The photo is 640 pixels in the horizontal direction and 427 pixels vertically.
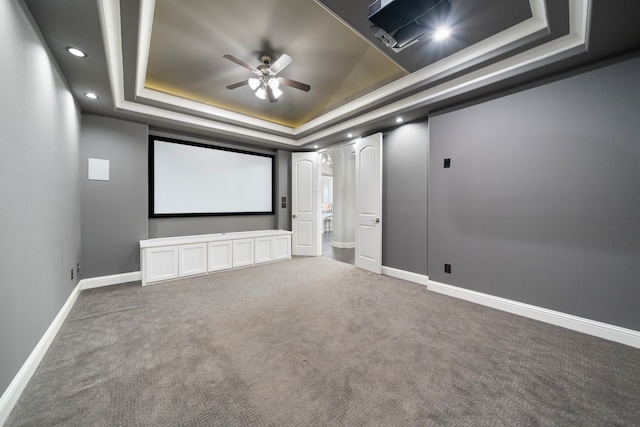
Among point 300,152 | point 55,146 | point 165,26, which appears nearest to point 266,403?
point 55,146

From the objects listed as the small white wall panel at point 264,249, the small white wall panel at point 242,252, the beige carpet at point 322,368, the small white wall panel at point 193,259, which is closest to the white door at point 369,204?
the beige carpet at point 322,368

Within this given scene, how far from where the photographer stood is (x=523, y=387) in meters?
1.62

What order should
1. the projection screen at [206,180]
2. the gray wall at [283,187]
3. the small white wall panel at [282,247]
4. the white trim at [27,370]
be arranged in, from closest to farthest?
the white trim at [27,370], the projection screen at [206,180], the small white wall panel at [282,247], the gray wall at [283,187]

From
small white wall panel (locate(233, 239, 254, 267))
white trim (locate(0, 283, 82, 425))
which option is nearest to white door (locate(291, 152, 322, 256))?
small white wall panel (locate(233, 239, 254, 267))

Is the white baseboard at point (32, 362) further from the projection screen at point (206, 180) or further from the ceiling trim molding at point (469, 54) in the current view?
the ceiling trim molding at point (469, 54)

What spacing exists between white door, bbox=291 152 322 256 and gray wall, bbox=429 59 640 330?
2.98m

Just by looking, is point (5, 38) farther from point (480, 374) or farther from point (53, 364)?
point (480, 374)

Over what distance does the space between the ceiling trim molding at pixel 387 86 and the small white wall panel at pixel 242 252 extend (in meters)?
2.03

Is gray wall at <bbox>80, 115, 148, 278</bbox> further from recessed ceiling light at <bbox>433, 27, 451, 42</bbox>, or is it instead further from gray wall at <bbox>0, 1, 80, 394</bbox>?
recessed ceiling light at <bbox>433, 27, 451, 42</bbox>

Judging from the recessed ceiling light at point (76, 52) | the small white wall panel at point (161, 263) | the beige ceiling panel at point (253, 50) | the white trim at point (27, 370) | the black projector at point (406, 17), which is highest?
the beige ceiling panel at point (253, 50)

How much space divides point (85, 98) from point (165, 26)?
146cm

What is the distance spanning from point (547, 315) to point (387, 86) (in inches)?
127

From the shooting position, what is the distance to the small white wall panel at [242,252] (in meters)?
4.54

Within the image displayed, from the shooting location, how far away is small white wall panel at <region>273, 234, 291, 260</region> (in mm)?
5108
